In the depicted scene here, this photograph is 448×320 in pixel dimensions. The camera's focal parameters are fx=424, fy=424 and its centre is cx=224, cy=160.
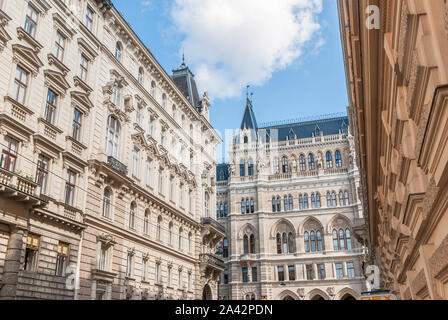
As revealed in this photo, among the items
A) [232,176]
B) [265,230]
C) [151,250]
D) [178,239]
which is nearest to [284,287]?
[265,230]

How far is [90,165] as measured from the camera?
21984 mm

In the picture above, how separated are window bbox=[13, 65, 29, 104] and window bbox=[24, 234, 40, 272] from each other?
570 cm

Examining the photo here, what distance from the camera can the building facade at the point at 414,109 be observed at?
4391 mm

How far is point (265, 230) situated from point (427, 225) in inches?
2085

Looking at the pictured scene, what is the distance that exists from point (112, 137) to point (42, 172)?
22.9 feet

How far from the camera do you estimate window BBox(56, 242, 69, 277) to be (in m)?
19.0

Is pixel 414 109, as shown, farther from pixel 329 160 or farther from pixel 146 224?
pixel 329 160

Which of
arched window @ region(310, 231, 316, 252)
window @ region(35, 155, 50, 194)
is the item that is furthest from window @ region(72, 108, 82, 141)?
arched window @ region(310, 231, 316, 252)

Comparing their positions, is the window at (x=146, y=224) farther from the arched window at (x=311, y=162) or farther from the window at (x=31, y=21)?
the arched window at (x=311, y=162)

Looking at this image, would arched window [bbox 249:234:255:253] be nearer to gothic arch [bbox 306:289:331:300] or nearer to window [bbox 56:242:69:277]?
gothic arch [bbox 306:289:331:300]

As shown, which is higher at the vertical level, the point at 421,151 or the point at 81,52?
the point at 81,52

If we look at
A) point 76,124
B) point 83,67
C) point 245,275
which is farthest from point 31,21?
point 245,275

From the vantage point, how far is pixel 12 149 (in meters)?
16.7
